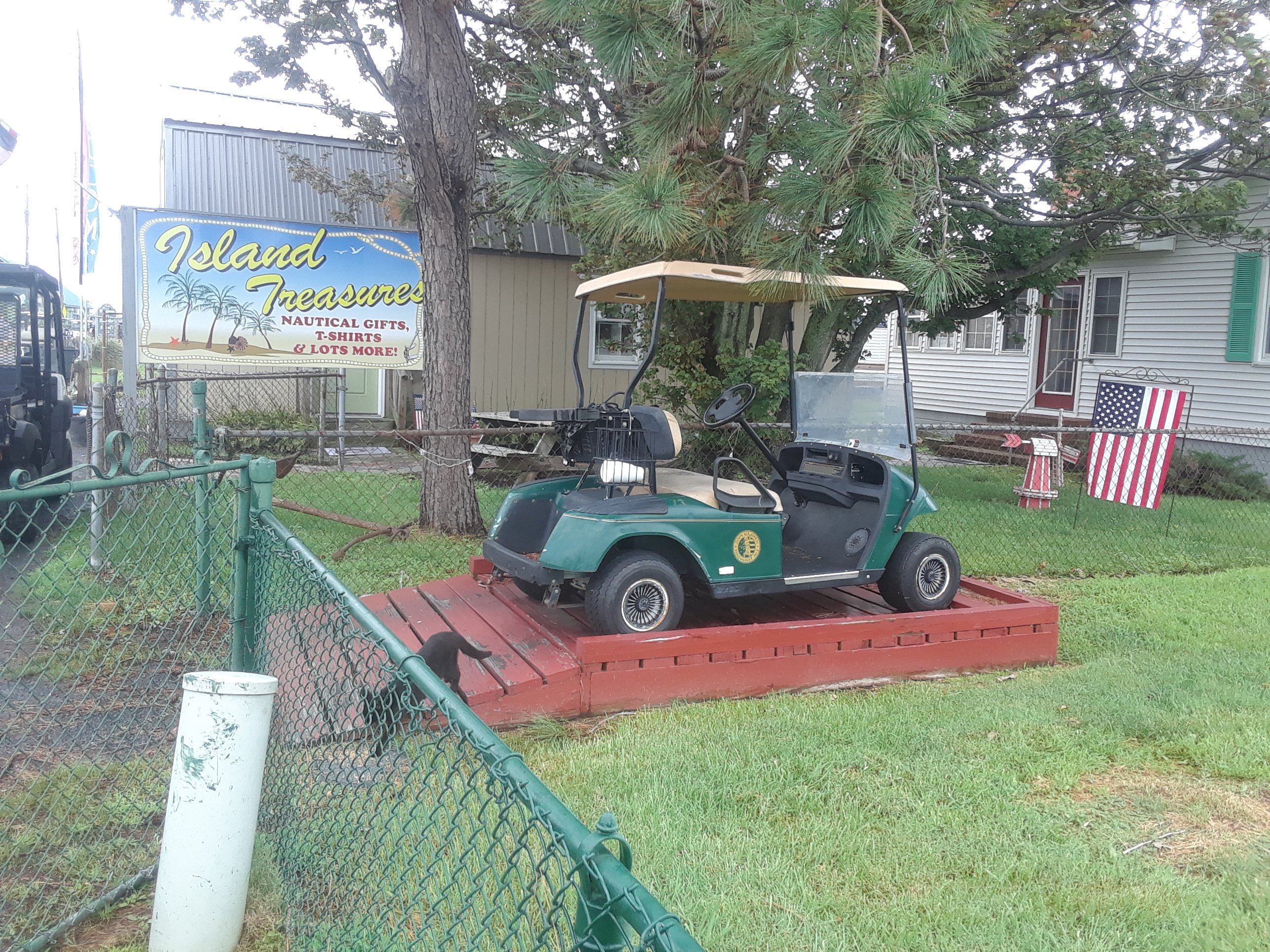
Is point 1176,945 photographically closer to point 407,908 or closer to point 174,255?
point 407,908

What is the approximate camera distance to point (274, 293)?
10156 mm

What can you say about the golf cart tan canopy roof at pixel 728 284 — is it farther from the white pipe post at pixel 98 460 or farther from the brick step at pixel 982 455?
the brick step at pixel 982 455

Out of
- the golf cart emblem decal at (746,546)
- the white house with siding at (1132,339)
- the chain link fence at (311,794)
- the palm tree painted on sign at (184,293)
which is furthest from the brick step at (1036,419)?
the chain link fence at (311,794)

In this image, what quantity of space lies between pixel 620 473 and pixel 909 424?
1.83m

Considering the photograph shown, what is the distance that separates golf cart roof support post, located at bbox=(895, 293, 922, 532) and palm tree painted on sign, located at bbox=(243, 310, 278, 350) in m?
6.68

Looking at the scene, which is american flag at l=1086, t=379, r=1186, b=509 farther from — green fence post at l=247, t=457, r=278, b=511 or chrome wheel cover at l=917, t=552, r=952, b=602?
green fence post at l=247, t=457, r=278, b=511

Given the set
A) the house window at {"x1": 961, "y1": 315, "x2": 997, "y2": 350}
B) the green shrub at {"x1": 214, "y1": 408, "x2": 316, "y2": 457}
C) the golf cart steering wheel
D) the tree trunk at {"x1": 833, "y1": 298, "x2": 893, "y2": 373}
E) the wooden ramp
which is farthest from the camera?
the house window at {"x1": 961, "y1": 315, "x2": 997, "y2": 350}

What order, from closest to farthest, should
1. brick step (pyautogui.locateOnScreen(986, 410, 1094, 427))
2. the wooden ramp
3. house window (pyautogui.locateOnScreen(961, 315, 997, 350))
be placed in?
the wooden ramp, brick step (pyautogui.locateOnScreen(986, 410, 1094, 427)), house window (pyautogui.locateOnScreen(961, 315, 997, 350))

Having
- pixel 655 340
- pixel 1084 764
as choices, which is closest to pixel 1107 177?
pixel 655 340

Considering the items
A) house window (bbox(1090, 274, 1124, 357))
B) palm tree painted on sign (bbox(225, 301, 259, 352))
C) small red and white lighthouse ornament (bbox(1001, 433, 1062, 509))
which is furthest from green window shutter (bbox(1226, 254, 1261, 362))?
palm tree painted on sign (bbox(225, 301, 259, 352))

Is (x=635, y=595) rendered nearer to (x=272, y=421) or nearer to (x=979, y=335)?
(x=272, y=421)

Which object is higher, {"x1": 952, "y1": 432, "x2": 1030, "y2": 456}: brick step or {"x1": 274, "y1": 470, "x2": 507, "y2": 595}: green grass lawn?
{"x1": 952, "y1": 432, "x2": 1030, "y2": 456}: brick step

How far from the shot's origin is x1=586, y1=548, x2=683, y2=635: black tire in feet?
15.8

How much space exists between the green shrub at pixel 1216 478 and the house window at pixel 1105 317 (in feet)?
10.3
